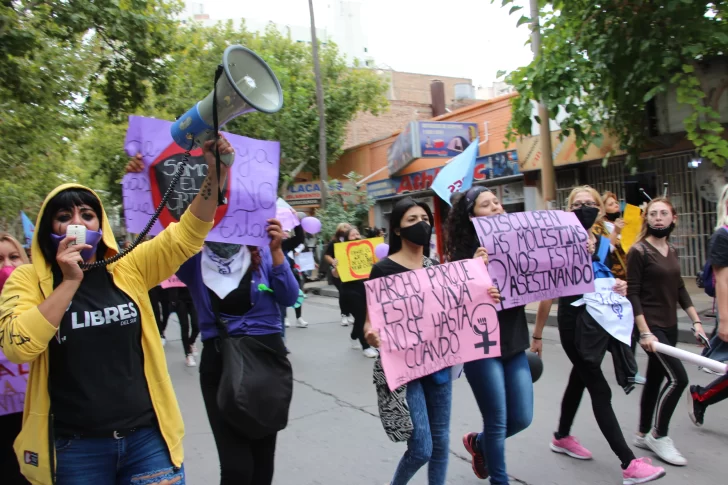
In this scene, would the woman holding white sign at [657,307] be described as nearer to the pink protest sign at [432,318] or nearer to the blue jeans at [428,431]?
the pink protest sign at [432,318]

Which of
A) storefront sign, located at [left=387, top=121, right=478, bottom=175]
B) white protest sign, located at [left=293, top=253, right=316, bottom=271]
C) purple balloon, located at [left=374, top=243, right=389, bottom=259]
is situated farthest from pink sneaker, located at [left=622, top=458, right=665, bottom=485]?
storefront sign, located at [left=387, top=121, right=478, bottom=175]

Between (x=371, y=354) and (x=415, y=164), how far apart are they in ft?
40.0

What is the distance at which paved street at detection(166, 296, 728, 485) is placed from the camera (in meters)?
3.85

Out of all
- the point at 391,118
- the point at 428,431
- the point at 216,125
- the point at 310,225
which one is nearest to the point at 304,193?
the point at 391,118

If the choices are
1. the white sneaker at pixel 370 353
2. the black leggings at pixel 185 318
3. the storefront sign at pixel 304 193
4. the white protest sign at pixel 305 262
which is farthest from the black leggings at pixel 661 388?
the storefront sign at pixel 304 193

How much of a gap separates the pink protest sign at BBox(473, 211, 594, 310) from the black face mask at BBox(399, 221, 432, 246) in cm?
34

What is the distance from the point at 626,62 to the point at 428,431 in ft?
26.3

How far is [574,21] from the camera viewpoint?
9.30 meters

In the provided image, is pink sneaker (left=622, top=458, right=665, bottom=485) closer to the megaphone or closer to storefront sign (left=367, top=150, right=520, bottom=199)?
the megaphone

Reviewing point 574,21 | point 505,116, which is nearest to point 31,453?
point 574,21

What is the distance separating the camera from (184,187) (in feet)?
Result: 10.0

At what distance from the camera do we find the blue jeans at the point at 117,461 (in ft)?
6.64

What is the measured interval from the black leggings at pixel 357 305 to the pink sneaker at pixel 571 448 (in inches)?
139

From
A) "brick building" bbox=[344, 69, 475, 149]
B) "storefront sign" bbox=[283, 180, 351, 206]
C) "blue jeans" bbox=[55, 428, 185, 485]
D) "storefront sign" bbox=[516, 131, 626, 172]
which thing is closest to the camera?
"blue jeans" bbox=[55, 428, 185, 485]
